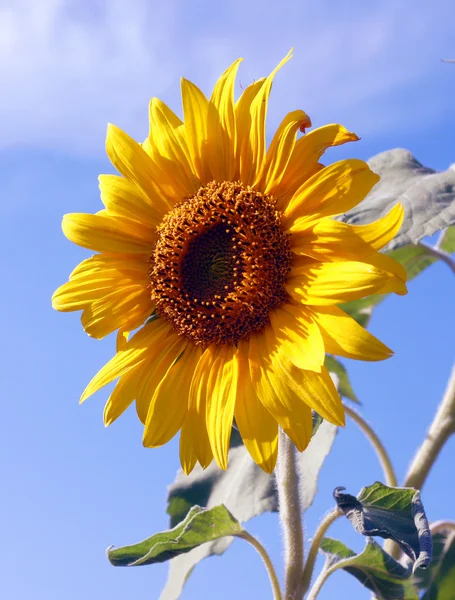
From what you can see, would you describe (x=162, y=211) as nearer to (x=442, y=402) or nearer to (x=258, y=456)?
(x=258, y=456)

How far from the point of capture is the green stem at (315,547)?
8.30ft

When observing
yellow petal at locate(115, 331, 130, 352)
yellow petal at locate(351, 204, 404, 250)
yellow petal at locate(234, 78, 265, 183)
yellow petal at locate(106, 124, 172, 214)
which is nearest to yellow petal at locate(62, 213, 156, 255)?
yellow petal at locate(106, 124, 172, 214)

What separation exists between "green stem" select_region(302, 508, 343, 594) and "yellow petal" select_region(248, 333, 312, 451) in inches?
19.3

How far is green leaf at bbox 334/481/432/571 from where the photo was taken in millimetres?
2084

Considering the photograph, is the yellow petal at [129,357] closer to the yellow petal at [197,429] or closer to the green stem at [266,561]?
the yellow petal at [197,429]

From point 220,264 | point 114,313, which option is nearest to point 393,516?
point 220,264

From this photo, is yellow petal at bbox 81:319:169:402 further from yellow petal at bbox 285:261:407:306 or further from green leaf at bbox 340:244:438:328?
green leaf at bbox 340:244:438:328

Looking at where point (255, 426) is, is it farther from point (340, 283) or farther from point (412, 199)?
point (412, 199)

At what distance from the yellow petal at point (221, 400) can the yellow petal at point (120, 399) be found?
0.24 m

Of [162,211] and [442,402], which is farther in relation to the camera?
[442,402]

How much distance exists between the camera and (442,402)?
2.94 metres

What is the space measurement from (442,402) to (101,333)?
1.21 meters

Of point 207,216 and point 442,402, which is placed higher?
point 207,216

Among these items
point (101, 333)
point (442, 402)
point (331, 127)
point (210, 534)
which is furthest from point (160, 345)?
point (442, 402)
